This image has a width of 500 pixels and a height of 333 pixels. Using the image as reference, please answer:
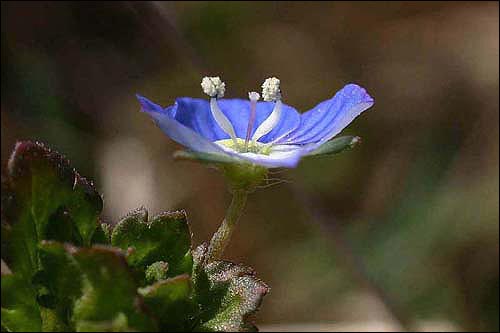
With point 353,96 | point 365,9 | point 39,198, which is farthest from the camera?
point 365,9

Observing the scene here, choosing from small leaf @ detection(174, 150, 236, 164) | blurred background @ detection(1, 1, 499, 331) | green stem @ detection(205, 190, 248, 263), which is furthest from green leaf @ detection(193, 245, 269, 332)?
blurred background @ detection(1, 1, 499, 331)

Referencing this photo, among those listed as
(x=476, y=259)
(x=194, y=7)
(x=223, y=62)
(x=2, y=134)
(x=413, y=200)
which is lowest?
(x=476, y=259)

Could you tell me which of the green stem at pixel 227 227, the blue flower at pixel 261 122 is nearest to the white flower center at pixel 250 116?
the blue flower at pixel 261 122

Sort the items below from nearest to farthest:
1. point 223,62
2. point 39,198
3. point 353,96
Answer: point 39,198, point 353,96, point 223,62

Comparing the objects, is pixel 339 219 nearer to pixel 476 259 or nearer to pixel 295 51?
pixel 476 259

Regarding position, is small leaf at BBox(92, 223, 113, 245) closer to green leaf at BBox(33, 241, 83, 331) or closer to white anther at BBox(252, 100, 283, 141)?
green leaf at BBox(33, 241, 83, 331)

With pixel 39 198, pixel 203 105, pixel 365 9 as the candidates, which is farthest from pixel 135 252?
pixel 365 9

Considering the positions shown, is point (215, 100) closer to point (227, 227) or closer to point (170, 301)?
point (227, 227)

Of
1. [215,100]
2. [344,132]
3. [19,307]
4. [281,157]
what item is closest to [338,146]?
[281,157]
